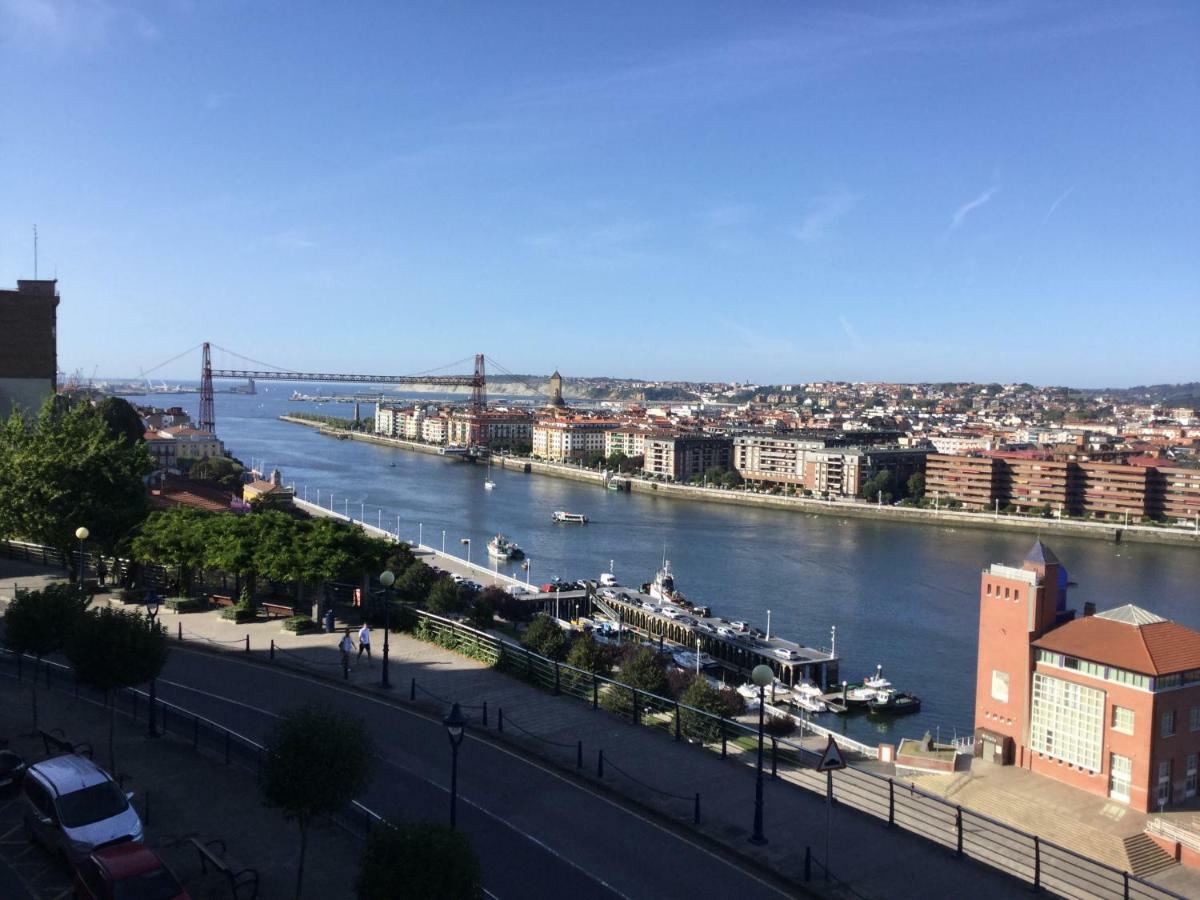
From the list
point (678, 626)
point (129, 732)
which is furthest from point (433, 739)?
point (678, 626)

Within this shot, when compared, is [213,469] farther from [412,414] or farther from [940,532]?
[412,414]

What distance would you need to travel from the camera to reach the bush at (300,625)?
451 centimetres

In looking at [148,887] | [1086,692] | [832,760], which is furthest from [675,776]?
[1086,692]

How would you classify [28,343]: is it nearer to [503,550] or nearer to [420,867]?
[503,550]

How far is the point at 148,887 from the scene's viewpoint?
6.63 feet

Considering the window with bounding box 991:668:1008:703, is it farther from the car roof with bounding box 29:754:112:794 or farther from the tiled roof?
the car roof with bounding box 29:754:112:794

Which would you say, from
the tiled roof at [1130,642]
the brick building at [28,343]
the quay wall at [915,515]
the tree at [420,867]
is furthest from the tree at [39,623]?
the quay wall at [915,515]

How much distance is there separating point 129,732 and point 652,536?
16372 millimetres

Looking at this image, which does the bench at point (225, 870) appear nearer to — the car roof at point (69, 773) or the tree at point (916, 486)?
the car roof at point (69, 773)

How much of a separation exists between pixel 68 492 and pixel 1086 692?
588cm

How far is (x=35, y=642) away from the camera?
3.26m

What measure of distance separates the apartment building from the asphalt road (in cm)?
2759

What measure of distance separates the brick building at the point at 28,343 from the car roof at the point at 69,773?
840cm

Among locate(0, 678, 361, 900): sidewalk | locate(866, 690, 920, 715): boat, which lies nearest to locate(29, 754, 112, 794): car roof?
locate(0, 678, 361, 900): sidewalk
